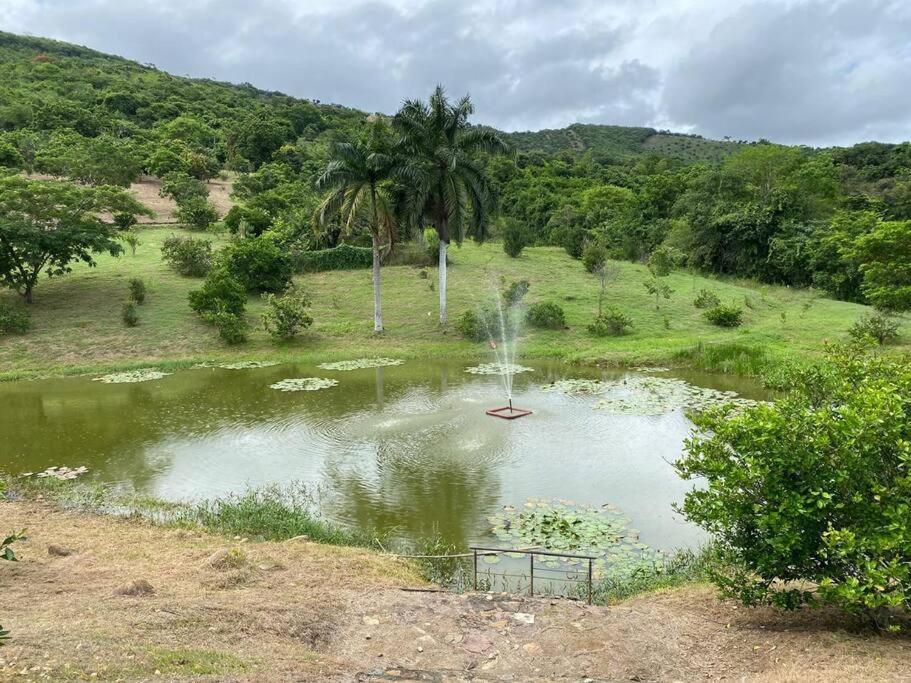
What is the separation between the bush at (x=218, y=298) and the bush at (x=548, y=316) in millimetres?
14098

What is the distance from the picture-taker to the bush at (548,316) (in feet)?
95.7

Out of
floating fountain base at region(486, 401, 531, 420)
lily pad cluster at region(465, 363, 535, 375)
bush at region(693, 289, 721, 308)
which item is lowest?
floating fountain base at region(486, 401, 531, 420)

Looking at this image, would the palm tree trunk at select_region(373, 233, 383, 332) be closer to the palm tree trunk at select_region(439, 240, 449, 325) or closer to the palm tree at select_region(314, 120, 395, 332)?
the palm tree at select_region(314, 120, 395, 332)

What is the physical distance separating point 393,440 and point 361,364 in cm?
992

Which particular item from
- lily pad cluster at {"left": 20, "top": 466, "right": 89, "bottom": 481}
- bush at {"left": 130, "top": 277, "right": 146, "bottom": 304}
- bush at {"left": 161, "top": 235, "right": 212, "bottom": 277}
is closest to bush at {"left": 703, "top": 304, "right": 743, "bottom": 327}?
lily pad cluster at {"left": 20, "top": 466, "right": 89, "bottom": 481}

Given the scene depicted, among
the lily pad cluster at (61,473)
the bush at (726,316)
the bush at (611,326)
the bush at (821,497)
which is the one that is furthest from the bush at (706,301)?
the lily pad cluster at (61,473)

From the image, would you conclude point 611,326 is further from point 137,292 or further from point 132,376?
point 137,292

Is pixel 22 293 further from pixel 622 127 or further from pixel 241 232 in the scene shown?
pixel 622 127

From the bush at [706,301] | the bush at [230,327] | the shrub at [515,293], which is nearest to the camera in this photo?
the bush at [230,327]

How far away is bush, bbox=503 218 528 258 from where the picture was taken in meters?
41.8

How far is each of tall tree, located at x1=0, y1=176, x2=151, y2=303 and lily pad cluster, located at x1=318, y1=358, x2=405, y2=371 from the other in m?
13.6

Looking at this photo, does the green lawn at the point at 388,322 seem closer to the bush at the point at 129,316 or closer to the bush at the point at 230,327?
the bush at the point at 129,316

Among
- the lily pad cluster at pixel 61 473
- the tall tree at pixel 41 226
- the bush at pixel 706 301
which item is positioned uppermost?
the tall tree at pixel 41 226

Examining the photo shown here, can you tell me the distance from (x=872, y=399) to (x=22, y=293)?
1389 inches
